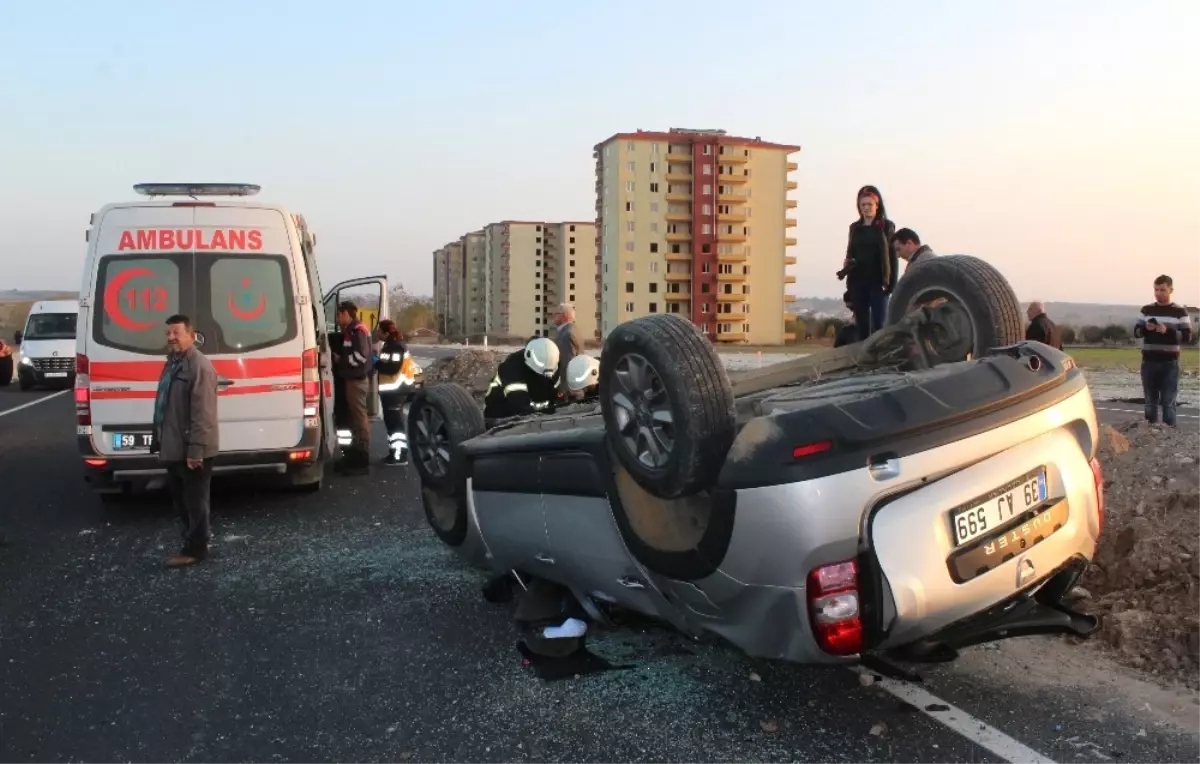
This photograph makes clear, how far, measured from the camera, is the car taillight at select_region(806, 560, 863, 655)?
290cm

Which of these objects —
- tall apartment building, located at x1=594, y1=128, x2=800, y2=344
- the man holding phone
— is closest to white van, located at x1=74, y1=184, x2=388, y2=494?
the man holding phone

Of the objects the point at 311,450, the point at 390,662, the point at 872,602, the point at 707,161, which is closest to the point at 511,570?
the point at 390,662

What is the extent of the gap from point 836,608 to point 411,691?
1927 millimetres

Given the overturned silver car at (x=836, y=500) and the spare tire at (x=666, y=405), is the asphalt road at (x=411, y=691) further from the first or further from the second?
the spare tire at (x=666, y=405)

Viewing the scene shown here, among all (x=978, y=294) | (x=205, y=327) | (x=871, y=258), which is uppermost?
(x=871, y=258)

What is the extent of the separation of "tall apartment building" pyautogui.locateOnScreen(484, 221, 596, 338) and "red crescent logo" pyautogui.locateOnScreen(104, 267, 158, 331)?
10771 centimetres

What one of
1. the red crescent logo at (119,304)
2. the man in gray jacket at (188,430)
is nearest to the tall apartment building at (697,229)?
the red crescent logo at (119,304)

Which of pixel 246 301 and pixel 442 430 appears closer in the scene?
pixel 442 430

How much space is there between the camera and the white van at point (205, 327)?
7.50 metres

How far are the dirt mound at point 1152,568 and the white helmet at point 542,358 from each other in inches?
120

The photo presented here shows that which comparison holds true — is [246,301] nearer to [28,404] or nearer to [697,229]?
[28,404]

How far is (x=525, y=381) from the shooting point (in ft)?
18.9

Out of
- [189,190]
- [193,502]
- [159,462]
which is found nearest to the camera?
[193,502]

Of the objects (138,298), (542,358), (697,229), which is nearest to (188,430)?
(138,298)
